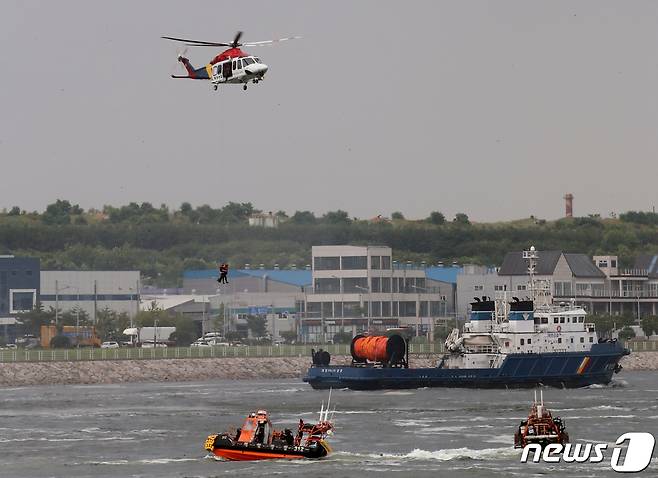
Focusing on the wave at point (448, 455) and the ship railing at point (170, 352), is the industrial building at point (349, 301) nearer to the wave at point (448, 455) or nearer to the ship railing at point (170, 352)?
the ship railing at point (170, 352)

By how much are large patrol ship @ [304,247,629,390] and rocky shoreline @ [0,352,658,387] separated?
26742mm

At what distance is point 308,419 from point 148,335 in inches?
3896

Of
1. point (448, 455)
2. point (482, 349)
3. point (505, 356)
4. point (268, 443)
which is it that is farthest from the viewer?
point (482, 349)

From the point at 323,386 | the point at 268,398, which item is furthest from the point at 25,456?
the point at 323,386

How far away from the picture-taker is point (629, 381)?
455 ft

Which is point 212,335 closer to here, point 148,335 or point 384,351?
point 148,335

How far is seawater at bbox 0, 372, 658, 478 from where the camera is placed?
6988cm

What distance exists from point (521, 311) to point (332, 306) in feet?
228

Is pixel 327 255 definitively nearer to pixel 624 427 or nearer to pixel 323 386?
pixel 323 386

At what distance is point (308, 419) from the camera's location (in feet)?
303

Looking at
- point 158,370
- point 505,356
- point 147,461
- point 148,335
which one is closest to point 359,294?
point 148,335

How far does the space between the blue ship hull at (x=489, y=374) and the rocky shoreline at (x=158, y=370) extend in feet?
90.1

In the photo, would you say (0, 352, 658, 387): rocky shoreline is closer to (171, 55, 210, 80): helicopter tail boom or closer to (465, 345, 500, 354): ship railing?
(465, 345, 500, 354): ship railing

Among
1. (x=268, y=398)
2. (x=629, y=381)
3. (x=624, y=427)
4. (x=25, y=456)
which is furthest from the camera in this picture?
(x=629, y=381)
